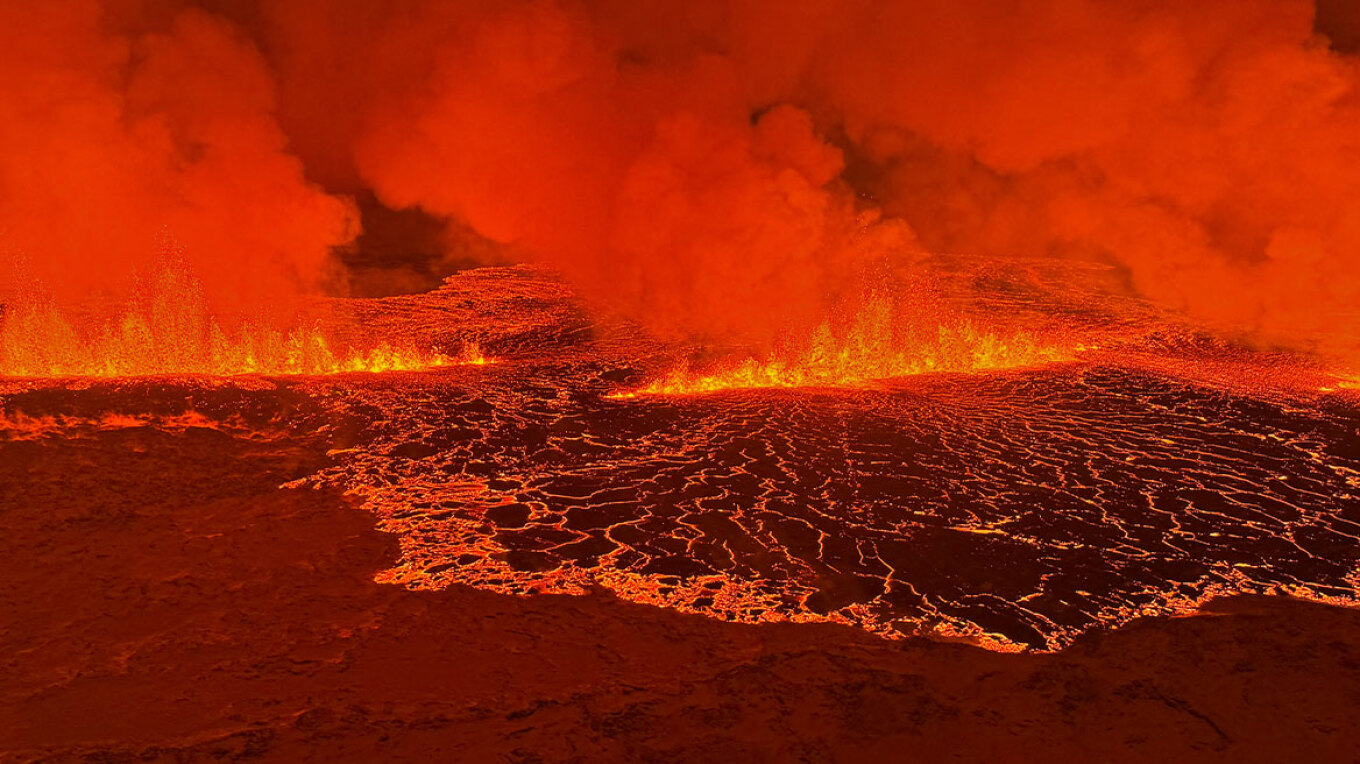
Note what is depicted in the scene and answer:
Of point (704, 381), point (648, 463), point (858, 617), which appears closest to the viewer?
point (858, 617)

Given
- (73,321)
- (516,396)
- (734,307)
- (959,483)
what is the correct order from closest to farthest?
(959,483), (516,396), (73,321), (734,307)

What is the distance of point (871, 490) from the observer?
6.41m

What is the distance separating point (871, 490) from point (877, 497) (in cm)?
16

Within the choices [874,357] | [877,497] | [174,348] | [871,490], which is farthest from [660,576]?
[174,348]

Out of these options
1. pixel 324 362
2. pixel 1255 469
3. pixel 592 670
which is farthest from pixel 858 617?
pixel 324 362

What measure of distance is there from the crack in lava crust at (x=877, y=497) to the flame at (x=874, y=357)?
26.6 inches

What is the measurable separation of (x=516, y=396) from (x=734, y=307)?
4.92 meters

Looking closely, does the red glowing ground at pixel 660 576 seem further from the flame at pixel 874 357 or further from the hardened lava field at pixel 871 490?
the flame at pixel 874 357

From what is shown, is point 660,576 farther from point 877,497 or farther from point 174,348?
point 174,348

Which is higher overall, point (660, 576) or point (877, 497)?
point (877, 497)

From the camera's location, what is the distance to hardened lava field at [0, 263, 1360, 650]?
4.72 metres

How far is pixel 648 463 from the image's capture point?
278 inches

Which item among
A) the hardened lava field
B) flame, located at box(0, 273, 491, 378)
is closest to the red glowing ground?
the hardened lava field

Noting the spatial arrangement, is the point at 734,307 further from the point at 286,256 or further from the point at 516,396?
the point at 286,256
